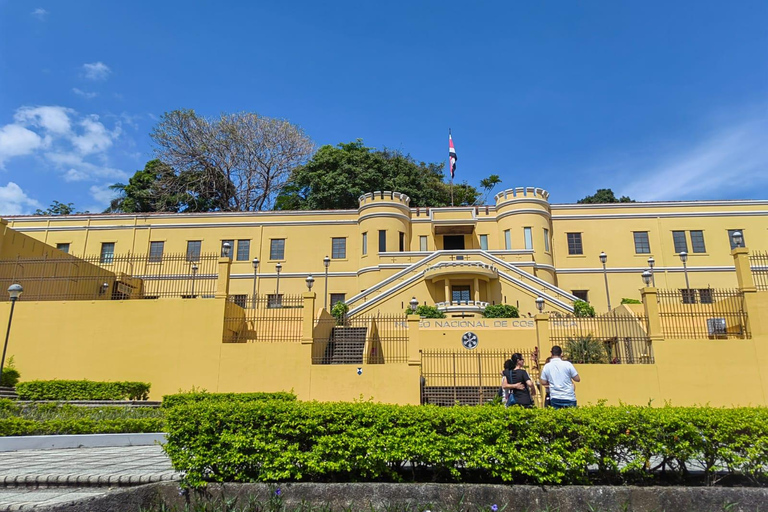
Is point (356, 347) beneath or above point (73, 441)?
above

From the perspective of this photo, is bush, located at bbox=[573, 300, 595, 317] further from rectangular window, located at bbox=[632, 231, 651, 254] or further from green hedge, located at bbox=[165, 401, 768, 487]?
green hedge, located at bbox=[165, 401, 768, 487]

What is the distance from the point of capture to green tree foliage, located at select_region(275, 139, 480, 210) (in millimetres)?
42688

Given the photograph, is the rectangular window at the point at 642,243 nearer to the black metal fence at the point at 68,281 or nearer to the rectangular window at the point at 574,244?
the rectangular window at the point at 574,244

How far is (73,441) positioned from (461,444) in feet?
27.8

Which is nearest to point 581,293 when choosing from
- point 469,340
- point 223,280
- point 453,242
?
point 453,242

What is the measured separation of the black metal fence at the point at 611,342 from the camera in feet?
52.7

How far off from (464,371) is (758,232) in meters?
25.8

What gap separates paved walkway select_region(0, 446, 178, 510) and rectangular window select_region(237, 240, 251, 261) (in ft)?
86.1

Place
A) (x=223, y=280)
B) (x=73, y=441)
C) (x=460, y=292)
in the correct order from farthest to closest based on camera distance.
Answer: (x=460, y=292) → (x=223, y=280) → (x=73, y=441)

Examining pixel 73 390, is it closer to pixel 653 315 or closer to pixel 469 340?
pixel 469 340

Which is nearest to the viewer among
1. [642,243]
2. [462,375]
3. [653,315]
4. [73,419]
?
[73,419]

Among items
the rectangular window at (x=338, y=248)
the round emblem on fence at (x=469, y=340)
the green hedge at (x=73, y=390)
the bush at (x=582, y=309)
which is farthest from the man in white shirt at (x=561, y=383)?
the rectangular window at (x=338, y=248)

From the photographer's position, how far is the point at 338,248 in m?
34.7

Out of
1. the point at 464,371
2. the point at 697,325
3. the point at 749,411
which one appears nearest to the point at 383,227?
the point at 464,371
